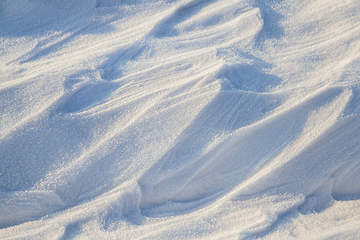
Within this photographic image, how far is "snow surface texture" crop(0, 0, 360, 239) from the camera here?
117 cm

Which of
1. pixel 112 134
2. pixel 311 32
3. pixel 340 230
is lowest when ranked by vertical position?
pixel 340 230

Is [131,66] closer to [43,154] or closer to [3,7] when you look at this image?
[43,154]

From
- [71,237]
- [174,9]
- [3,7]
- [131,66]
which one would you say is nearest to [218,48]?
[174,9]

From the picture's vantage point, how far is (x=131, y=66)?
4.51 ft

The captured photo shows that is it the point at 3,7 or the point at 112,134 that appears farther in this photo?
the point at 3,7

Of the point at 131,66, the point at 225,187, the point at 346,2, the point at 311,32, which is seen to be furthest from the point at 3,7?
the point at 346,2

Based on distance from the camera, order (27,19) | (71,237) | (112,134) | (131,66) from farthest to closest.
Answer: (27,19)
(131,66)
(112,134)
(71,237)

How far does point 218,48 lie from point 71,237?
3.85 feet

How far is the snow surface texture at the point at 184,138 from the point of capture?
1.17 m

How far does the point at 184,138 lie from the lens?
1.24 meters

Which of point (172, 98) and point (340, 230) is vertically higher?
point (172, 98)

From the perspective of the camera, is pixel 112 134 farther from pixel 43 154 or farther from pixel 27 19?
→ pixel 27 19

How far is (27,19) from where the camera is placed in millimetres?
1490

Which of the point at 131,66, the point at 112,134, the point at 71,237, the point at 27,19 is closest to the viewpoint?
the point at 71,237
